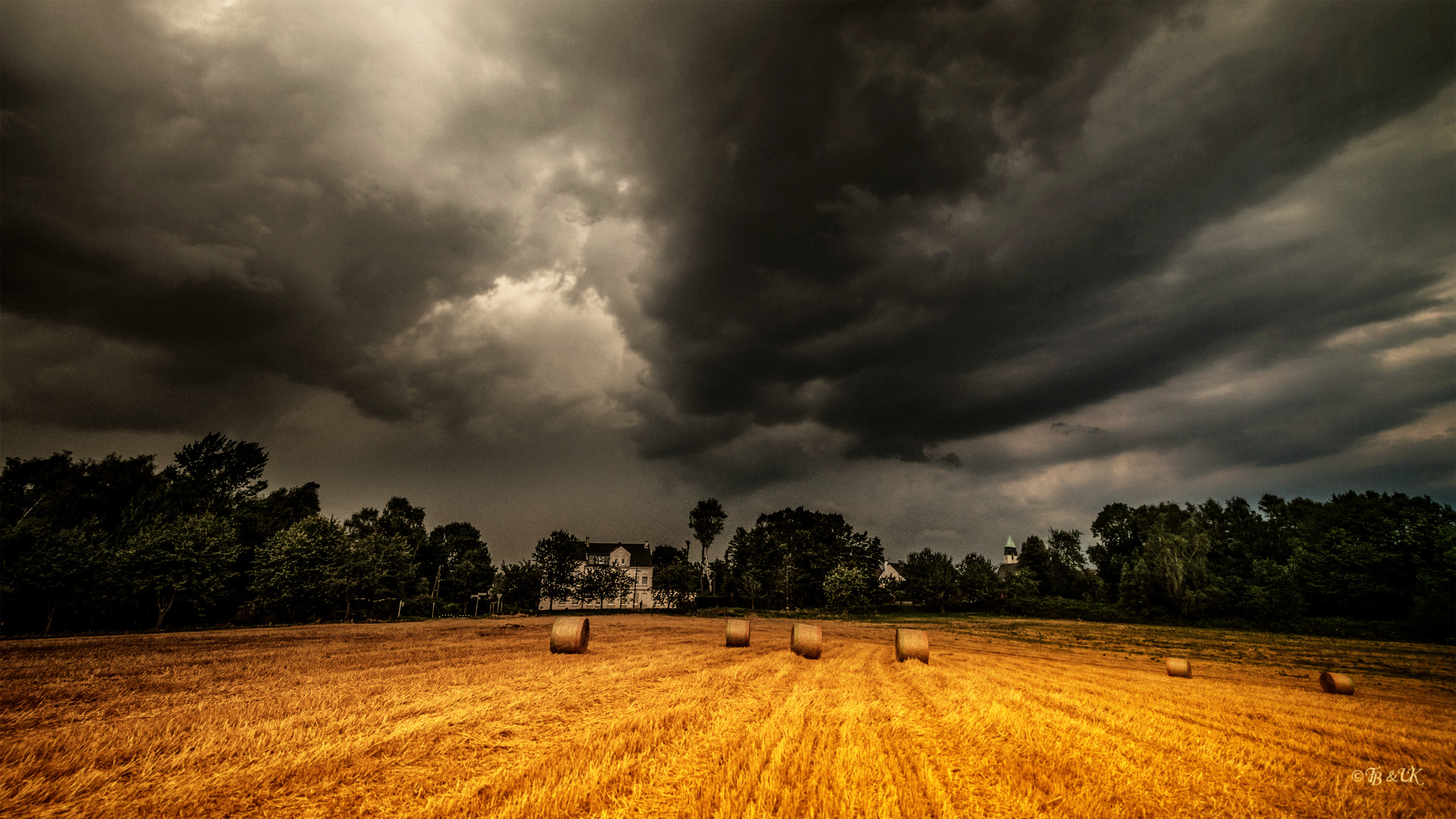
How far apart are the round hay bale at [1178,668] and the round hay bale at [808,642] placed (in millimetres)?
13901

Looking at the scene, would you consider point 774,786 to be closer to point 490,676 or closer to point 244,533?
→ point 490,676

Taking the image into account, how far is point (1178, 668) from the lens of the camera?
68.6 feet

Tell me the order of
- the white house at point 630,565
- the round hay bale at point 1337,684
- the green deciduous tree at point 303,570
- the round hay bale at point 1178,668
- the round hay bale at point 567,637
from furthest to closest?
the white house at point 630,565, the green deciduous tree at point 303,570, the round hay bale at point 1178,668, the round hay bale at point 567,637, the round hay bale at point 1337,684

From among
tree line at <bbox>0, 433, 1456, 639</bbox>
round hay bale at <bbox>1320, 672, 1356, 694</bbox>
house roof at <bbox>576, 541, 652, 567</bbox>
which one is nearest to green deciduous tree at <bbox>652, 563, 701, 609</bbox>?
tree line at <bbox>0, 433, 1456, 639</bbox>

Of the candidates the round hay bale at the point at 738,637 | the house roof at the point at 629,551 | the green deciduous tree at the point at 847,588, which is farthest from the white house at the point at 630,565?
the round hay bale at the point at 738,637

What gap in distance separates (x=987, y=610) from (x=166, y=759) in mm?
95054

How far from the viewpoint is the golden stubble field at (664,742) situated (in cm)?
564

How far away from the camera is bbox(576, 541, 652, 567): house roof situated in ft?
339

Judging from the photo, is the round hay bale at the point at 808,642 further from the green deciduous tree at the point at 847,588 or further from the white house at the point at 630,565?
the white house at the point at 630,565

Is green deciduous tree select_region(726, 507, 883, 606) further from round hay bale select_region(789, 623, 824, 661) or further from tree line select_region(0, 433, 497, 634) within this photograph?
round hay bale select_region(789, 623, 824, 661)

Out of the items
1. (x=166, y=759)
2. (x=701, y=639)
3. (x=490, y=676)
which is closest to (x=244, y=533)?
(x=701, y=639)

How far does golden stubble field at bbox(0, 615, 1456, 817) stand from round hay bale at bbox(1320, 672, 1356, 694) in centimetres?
75

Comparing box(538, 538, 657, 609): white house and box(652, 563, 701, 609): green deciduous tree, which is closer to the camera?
box(652, 563, 701, 609): green deciduous tree

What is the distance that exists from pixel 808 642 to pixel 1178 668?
1471 centimetres
